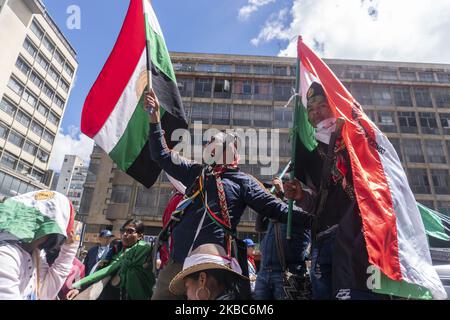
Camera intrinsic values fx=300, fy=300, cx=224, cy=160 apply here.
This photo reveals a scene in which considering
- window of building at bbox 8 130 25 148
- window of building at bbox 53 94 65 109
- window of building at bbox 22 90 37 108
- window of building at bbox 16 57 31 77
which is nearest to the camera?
window of building at bbox 8 130 25 148

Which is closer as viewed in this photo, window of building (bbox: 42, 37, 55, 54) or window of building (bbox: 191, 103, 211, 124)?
window of building (bbox: 191, 103, 211, 124)

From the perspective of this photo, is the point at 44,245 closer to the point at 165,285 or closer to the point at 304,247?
the point at 165,285

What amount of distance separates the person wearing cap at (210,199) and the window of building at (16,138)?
3718 centimetres

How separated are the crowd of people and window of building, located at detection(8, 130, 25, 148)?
36503 millimetres

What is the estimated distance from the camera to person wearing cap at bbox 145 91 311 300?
212cm

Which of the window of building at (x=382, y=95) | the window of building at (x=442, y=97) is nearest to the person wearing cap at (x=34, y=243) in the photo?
the window of building at (x=382, y=95)

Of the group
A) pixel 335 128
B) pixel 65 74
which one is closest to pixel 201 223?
pixel 335 128

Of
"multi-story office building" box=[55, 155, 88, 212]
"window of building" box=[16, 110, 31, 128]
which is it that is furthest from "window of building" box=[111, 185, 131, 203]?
"multi-story office building" box=[55, 155, 88, 212]

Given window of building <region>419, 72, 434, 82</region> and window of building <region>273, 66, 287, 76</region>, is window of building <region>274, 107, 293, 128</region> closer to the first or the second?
window of building <region>273, 66, 287, 76</region>

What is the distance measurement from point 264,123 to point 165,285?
25.9m

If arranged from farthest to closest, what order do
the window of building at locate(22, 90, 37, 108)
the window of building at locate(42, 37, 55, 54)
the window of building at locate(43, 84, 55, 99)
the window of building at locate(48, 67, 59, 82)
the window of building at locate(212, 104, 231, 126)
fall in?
the window of building at locate(48, 67, 59, 82) < the window of building at locate(43, 84, 55, 99) < the window of building at locate(42, 37, 55, 54) < the window of building at locate(22, 90, 37, 108) < the window of building at locate(212, 104, 231, 126)

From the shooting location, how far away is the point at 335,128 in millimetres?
2297

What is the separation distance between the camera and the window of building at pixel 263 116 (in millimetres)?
27312

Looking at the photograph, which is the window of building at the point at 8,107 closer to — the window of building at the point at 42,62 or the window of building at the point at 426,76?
the window of building at the point at 42,62
